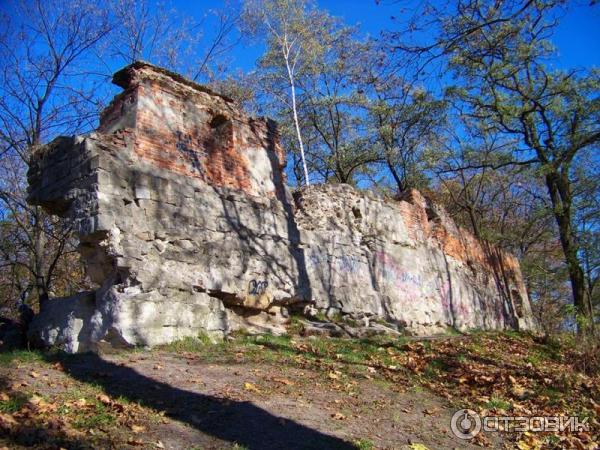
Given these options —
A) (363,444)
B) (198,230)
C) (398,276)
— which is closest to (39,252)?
(198,230)

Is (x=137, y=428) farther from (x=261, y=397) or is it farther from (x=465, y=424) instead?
(x=465, y=424)

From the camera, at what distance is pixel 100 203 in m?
6.96

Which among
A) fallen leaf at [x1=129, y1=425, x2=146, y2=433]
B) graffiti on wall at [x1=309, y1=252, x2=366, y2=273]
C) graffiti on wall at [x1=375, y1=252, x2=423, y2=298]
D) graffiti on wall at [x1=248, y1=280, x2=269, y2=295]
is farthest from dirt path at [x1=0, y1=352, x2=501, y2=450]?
graffiti on wall at [x1=375, y1=252, x2=423, y2=298]

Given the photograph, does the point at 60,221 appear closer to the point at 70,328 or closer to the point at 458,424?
the point at 70,328

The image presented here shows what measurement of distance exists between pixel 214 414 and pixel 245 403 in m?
0.42

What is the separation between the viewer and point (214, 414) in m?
4.58

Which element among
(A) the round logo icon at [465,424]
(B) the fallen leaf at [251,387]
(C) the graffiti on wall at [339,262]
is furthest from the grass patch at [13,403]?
(C) the graffiti on wall at [339,262]

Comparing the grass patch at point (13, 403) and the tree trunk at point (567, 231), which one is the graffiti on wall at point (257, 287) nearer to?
the grass patch at point (13, 403)

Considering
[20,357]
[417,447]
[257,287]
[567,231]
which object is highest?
[567,231]

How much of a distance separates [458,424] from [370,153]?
16.5 meters

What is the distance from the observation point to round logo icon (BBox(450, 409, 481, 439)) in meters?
5.05

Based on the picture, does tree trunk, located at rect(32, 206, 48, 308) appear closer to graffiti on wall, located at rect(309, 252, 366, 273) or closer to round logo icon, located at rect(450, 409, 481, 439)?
graffiti on wall, located at rect(309, 252, 366, 273)

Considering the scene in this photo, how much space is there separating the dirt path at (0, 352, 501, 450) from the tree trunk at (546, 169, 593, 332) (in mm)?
8839

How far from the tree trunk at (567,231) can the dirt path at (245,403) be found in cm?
884
